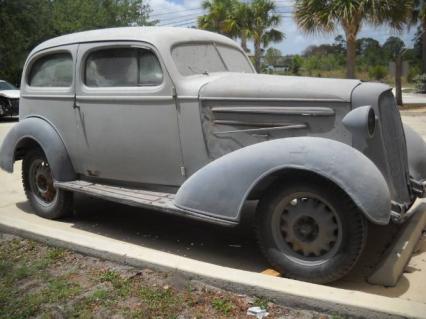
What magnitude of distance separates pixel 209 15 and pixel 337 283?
28496mm

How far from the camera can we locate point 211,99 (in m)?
4.31

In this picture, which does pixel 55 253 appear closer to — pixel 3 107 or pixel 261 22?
pixel 3 107

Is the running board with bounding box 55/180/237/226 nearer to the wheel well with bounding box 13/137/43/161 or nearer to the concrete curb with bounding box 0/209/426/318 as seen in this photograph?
the concrete curb with bounding box 0/209/426/318

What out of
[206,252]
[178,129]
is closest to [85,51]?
[178,129]

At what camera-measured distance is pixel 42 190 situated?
568 cm

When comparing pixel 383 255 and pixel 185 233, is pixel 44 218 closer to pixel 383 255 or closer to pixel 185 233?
pixel 185 233

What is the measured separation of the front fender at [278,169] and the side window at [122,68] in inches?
43.6

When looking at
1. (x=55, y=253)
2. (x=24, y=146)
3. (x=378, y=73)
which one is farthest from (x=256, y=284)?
(x=378, y=73)

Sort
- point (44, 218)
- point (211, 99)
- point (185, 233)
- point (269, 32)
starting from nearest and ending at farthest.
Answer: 1. point (211, 99)
2. point (185, 233)
3. point (44, 218)
4. point (269, 32)

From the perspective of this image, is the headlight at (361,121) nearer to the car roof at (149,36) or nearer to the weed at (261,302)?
the weed at (261,302)

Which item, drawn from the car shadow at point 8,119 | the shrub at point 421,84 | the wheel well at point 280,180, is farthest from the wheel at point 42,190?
the shrub at point 421,84

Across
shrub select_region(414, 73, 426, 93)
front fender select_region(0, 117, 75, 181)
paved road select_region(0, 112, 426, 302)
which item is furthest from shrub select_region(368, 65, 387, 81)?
front fender select_region(0, 117, 75, 181)

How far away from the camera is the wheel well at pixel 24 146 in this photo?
5623 mm

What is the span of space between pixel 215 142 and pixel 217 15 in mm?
27224
